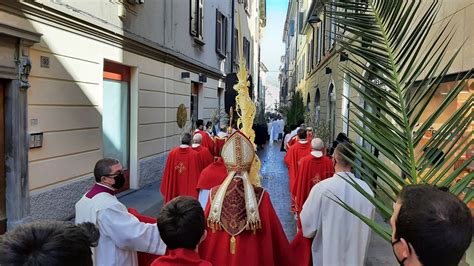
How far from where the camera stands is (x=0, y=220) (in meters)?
6.15

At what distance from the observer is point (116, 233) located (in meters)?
3.29

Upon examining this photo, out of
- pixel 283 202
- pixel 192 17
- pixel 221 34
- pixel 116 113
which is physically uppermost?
pixel 221 34

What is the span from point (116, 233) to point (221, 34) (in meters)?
18.9

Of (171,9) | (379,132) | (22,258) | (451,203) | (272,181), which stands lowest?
(272,181)

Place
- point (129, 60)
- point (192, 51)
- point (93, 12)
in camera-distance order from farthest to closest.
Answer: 1. point (192, 51)
2. point (129, 60)
3. point (93, 12)

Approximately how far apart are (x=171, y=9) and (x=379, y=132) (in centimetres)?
1157

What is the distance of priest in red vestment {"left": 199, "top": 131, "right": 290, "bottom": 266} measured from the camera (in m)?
3.45

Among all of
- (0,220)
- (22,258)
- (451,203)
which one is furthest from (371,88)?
(0,220)

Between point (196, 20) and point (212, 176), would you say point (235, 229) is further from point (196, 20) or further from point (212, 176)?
point (196, 20)

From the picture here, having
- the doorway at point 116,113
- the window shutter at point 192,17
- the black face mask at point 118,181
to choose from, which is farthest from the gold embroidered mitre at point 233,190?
the window shutter at point 192,17

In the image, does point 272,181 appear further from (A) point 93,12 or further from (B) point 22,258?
(B) point 22,258

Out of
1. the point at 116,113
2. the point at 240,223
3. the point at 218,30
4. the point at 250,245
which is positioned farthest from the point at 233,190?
the point at 218,30

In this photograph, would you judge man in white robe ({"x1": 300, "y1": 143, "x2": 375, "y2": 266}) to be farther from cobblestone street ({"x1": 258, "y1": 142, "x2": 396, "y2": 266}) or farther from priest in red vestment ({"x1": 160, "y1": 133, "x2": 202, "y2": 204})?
priest in red vestment ({"x1": 160, "y1": 133, "x2": 202, "y2": 204})

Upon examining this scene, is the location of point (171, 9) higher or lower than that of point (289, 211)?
higher
